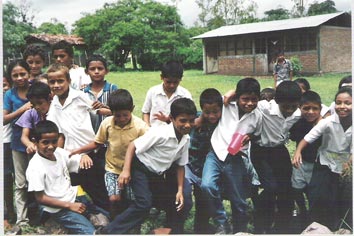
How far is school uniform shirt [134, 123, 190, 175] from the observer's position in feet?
8.60

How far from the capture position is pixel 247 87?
→ 2.69m

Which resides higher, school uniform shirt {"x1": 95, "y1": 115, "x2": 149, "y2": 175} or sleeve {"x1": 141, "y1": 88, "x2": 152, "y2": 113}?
sleeve {"x1": 141, "y1": 88, "x2": 152, "y2": 113}

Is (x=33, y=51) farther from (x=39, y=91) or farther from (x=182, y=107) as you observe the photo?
(x=182, y=107)

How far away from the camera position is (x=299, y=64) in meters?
3.09

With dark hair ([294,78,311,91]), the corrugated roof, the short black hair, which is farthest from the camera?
the corrugated roof

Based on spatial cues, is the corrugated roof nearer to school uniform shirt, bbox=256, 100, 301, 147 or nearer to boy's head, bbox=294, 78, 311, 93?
boy's head, bbox=294, 78, 311, 93

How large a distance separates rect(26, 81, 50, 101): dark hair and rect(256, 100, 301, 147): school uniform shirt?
1.25 m

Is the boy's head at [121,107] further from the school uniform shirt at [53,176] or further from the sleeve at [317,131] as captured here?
the sleeve at [317,131]

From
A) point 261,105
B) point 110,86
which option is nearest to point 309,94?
point 261,105

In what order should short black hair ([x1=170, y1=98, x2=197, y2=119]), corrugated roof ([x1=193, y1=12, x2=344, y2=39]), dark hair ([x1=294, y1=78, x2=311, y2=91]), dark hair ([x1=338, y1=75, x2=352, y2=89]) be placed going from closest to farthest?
short black hair ([x1=170, y1=98, x2=197, y2=119]), dark hair ([x1=338, y1=75, x2=352, y2=89]), dark hair ([x1=294, y1=78, x2=311, y2=91]), corrugated roof ([x1=193, y1=12, x2=344, y2=39])

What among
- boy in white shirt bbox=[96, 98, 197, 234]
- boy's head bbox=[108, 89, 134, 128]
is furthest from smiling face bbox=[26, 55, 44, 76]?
boy in white shirt bbox=[96, 98, 197, 234]

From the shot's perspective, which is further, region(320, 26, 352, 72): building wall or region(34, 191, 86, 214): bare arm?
region(320, 26, 352, 72): building wall

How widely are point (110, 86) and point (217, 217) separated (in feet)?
3.33

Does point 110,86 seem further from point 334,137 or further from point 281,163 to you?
point 334,137
